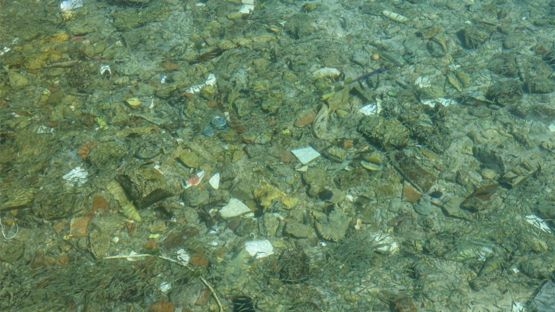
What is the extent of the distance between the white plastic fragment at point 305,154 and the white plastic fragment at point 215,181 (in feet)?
2.13

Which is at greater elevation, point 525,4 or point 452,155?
point 525,4

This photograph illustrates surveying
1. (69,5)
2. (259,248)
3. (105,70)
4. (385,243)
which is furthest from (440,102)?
(69,5)

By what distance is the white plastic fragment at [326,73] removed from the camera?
452 cm

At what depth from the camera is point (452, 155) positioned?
3959mm

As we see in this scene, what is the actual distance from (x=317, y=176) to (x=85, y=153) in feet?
5.91

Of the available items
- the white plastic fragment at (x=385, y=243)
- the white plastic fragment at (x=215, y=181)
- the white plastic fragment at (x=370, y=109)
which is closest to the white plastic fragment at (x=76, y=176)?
the white plastic fragment at (x=215, y=181)

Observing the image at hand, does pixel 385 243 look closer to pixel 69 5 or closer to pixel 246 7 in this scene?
pixel 246 7

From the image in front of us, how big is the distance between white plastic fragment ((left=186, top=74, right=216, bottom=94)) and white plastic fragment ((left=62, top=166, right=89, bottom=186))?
1.17 meters

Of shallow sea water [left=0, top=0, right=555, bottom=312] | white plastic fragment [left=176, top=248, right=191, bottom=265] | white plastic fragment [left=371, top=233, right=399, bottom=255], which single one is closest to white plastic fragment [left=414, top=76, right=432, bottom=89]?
shallow sea water [left=0, top=0, right=555, bottom=312]

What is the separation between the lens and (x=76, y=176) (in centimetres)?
362

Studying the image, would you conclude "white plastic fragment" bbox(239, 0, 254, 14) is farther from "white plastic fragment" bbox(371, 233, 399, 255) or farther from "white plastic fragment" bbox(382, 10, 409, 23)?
"white plastic fragment" bbox(371, 233, 399, 255)

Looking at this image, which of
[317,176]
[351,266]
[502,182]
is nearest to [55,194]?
[317,176]

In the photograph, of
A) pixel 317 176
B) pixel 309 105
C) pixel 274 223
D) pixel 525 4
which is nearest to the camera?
pixel 274 223

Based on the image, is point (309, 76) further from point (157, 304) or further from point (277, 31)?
point (157, 304)
